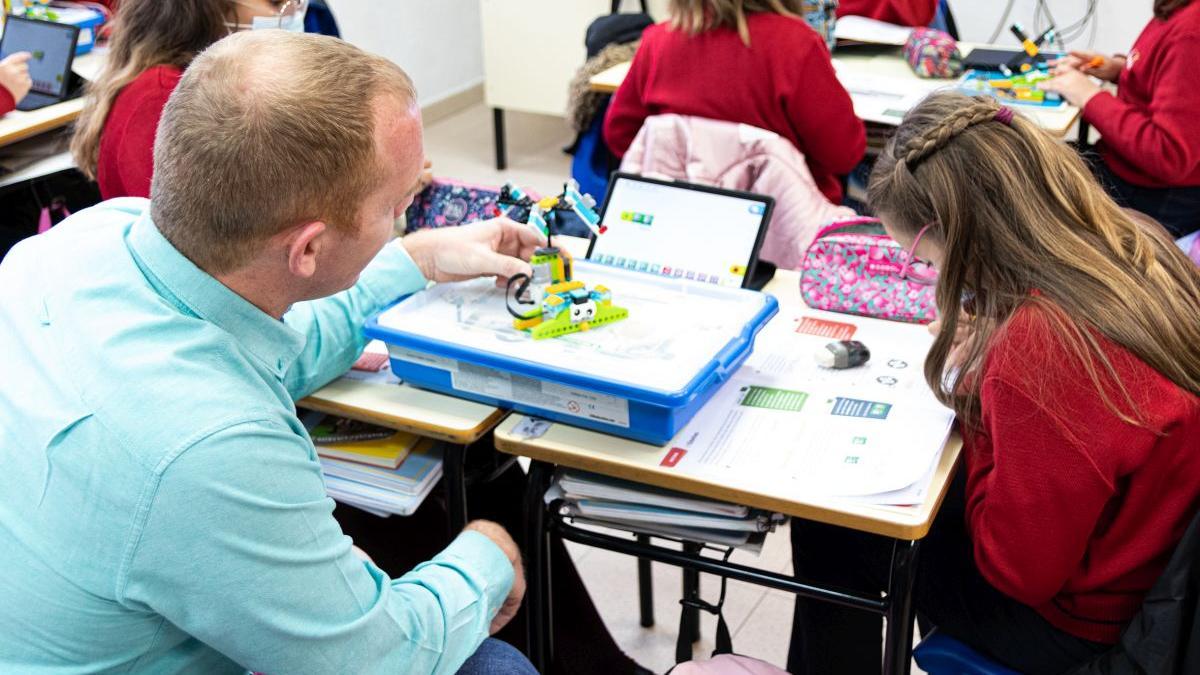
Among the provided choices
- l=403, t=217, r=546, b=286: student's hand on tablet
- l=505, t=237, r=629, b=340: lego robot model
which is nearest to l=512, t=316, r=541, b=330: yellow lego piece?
l=505, t=237, r=629, b=340: lego robot model

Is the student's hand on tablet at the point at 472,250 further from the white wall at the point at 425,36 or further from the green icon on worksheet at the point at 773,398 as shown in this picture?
the white wall at the point at 425,36

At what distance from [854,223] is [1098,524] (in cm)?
69

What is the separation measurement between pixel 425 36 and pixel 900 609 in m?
4.45

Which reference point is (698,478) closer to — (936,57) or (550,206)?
(550,206)

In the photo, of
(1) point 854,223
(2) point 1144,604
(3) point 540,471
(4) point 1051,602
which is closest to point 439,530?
(3) point 540,471

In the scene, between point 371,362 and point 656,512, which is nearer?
point 656,512

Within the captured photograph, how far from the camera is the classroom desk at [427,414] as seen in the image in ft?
5.12

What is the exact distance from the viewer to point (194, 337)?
3.44 feet

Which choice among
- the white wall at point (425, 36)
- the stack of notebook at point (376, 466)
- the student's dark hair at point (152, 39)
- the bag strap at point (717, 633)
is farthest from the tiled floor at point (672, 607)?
the white wall at point (425, 36)

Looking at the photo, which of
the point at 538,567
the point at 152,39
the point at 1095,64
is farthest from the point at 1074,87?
the point at 152,39

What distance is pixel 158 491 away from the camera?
97 cm

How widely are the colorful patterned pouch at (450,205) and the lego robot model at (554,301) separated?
43 cm

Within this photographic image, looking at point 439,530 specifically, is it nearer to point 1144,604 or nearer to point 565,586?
point 565,586

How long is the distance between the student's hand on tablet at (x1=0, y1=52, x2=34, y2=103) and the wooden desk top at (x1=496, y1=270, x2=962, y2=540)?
6.64ft
